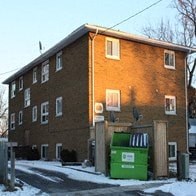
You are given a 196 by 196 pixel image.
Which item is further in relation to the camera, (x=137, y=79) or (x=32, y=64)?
(x=32, y=64)

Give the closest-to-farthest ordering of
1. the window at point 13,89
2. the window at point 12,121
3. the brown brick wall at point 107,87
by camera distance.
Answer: the brown brick wall at point 107,87 → the window at point 12,121 → the window at point 13,89

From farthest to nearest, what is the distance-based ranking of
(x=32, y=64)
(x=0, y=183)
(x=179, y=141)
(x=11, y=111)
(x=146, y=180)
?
(x=11, y=111)
(x=32, y=64)
(x=179, y=141)
(x=146, y=180)
(x=0, y=183)

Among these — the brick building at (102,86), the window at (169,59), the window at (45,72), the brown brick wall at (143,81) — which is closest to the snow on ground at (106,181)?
the brick building at (102,86)

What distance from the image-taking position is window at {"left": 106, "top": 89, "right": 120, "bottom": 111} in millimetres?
26172

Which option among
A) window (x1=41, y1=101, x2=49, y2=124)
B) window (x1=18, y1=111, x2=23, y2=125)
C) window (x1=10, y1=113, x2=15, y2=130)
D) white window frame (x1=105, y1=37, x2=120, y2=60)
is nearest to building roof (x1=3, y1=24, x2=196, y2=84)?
white window frame (x1=105, y1=37, x2=120, y2=60)

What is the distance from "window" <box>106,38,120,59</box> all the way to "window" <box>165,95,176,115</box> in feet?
15.7

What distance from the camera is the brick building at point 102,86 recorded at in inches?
1016

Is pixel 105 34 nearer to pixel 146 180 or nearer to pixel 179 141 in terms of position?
pixel 179 141

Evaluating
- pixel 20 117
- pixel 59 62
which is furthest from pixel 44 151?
pixel 20 117

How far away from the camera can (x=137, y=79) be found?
27.8 metres

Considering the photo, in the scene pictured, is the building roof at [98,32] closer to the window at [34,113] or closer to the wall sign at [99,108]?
the window at [34,113]

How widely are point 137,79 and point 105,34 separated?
3543 millimetres

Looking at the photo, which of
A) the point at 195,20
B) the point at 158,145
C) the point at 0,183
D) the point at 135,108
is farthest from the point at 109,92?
the point at 195,20

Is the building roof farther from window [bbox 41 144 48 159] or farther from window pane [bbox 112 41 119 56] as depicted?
window [bbox 41 144 48 159]
